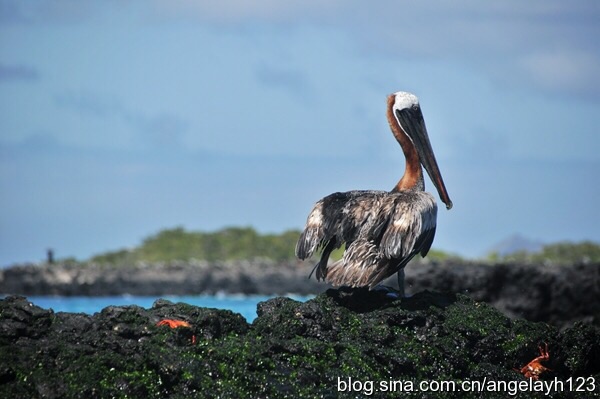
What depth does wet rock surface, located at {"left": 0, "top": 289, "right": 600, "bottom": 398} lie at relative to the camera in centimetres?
833

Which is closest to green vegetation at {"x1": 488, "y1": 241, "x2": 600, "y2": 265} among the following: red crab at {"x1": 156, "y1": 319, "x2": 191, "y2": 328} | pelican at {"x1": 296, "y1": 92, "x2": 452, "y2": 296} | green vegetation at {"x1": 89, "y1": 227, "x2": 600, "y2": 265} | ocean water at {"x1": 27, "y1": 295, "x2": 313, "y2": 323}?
green vegetation at {"x1": 89, "y1": 227, "x2": 600, "y2": 265}

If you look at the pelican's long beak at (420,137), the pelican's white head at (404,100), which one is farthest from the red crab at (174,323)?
the pelican's white head at (404,100)

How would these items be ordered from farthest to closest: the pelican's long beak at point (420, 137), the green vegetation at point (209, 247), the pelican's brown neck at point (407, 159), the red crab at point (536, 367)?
the green vegetation at point (209, 247)
the pelican's long beak at point (420, 137)
the pelican's brown neck at point (407, 159)
the red crab at point (536, 367)

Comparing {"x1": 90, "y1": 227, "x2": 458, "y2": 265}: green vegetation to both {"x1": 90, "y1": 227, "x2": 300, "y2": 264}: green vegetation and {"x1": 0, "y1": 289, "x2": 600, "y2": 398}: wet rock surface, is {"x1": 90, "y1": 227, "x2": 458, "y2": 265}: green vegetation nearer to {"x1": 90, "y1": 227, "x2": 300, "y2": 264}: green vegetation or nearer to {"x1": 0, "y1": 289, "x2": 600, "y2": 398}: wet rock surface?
{"x1": 90, "y1": 227, "x2": 300, "y2": 264}: green vegetation

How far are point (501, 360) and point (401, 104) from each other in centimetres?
300

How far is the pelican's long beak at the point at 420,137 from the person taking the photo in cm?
1135

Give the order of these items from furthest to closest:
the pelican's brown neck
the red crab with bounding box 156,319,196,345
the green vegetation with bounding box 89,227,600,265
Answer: the green vegetation with bounding box 89,227,600,265
the pelican's brown neck
the red crab with bounding box 156,319,196,345

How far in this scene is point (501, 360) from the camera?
9867mm

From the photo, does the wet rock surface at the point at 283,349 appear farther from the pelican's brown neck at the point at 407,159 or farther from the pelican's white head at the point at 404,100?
the pelican's white head at the point at 404,100

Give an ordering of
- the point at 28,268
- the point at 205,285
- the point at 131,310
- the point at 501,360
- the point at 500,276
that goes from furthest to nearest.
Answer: the point at 28,268, the point at 205,285, the point at 500,276, the point at 501,360, the point at 131,310

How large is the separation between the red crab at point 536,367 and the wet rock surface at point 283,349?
0.04m

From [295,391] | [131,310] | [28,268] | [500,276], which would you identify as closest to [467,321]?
[295,391]

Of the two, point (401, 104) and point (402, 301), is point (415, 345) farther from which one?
point (401, 104)

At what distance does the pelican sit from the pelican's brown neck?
0.03m
